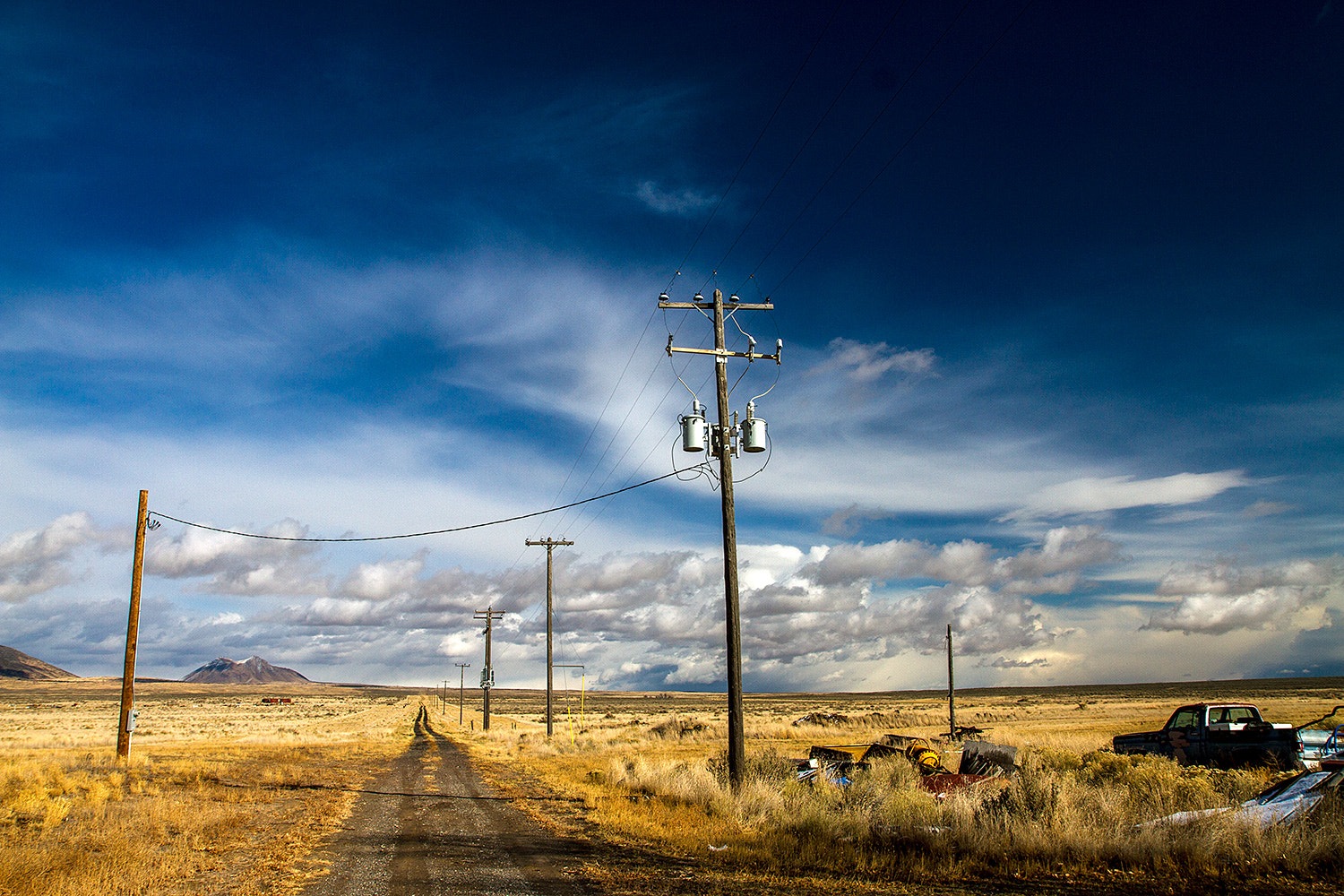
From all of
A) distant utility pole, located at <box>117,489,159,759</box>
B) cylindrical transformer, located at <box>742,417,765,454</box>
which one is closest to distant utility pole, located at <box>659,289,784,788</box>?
cylindrical transformer, located at <box>742,417,765,454</box>

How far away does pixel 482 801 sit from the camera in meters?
18.3

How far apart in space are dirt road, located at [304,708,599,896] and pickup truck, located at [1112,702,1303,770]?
1407 cm

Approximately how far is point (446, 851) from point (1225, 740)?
17570mm

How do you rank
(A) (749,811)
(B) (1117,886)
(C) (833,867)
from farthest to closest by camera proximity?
(A) (749,811), (C) (833,867), (B) (1117,886)

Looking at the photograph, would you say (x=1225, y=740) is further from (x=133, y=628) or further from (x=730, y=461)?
(x=133, y=628)

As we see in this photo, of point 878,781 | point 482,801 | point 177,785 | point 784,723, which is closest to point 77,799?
point 177,785

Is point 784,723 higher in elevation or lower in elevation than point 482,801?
lower

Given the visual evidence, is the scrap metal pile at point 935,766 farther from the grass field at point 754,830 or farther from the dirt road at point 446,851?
the dirt road at point 446,851

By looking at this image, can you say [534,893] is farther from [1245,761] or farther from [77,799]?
[1245,761]

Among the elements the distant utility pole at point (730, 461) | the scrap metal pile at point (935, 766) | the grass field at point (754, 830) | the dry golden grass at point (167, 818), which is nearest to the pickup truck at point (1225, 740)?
the grass field at point (754, 830)

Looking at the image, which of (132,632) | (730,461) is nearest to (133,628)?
(132,632)

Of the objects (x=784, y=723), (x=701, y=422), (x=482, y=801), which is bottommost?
(x=784, y=723)

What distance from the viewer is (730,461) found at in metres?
16.5

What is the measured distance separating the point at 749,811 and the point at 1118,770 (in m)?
6.80
